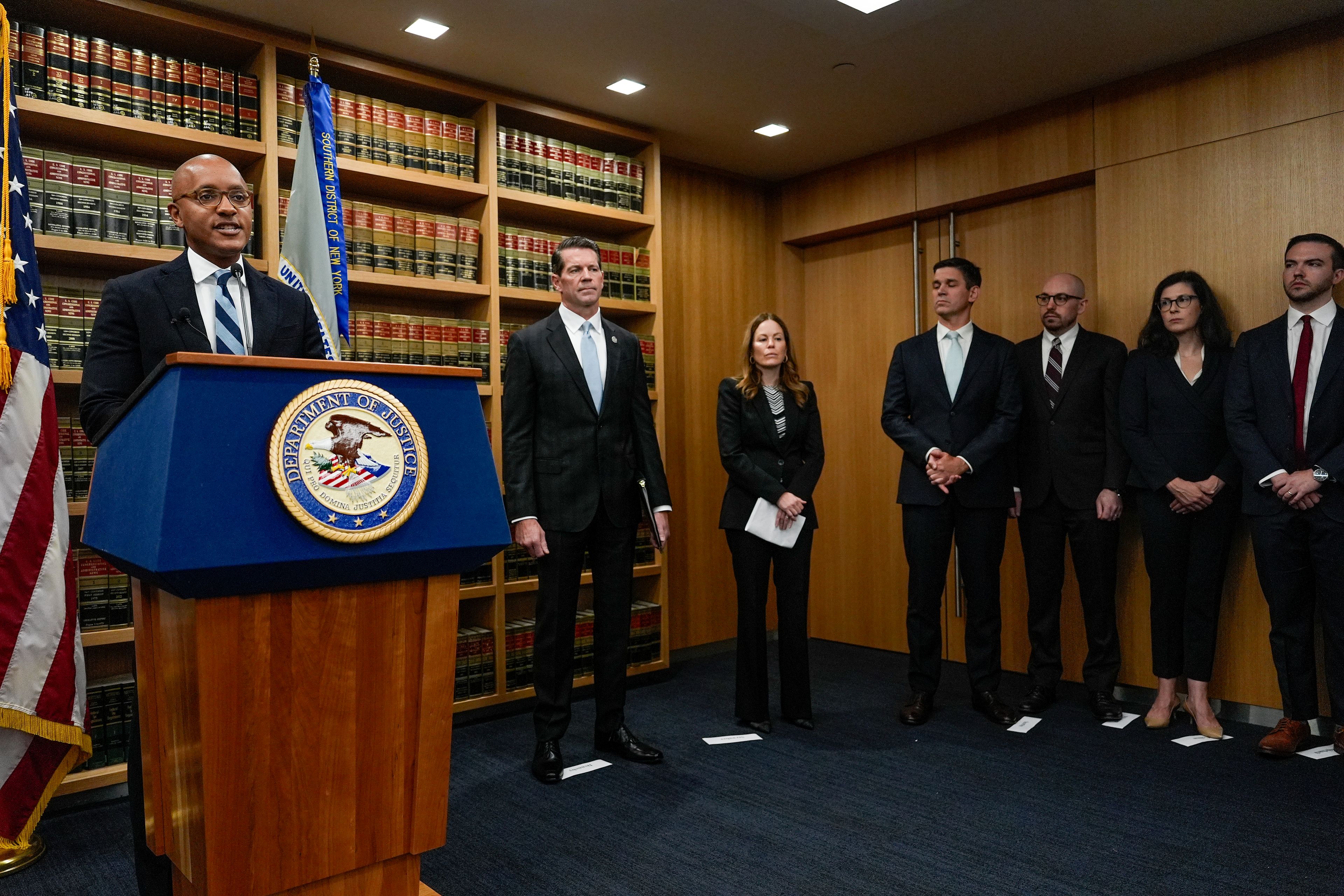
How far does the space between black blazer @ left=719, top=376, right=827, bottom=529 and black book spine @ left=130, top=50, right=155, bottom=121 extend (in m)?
2.21

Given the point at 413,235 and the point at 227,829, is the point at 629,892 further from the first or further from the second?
the point at 413,235

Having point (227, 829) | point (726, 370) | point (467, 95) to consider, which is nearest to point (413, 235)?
point (467, 95)

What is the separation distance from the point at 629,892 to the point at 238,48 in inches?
126

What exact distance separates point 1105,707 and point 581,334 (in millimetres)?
2478

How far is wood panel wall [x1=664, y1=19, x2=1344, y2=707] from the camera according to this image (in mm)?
3562

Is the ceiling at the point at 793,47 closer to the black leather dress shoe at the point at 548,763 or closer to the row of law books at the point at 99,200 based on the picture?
the row of law books at the point at 99,200

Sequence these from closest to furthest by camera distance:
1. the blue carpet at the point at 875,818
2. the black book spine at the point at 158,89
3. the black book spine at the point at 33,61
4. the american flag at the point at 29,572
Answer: the blue carpet at the point at 875,818
the american flag at the point at 29,572
the black book spine at the point at 33,61
the black book spine at the point at 158,89

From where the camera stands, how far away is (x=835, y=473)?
5.33 meters

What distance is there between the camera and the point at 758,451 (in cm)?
352

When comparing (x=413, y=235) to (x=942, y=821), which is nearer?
(x=942, y=821)

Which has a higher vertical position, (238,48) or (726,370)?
(238,48)

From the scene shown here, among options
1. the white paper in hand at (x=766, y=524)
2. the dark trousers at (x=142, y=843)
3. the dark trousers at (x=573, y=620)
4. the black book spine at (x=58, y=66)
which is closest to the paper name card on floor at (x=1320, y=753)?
the white paper in hand at (x=766, y=524)

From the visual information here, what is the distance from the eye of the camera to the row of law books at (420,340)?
363cm

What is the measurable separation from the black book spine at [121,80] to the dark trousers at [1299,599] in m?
4.13
